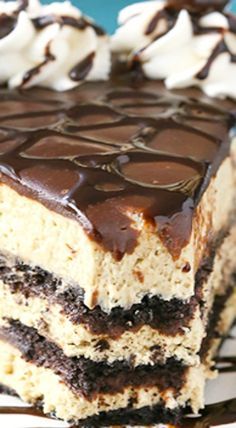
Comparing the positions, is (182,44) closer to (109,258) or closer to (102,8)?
(109,258)

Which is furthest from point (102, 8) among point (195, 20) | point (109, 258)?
point (109, 258)

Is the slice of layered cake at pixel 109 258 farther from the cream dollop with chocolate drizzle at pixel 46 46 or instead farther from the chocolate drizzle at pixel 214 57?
the chocolate drizzle at pixel 214 57

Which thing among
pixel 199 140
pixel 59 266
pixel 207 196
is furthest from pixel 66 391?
pixel 199 140

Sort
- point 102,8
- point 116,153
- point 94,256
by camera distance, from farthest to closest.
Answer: point 102,8 < point 116,153 < point 94,256

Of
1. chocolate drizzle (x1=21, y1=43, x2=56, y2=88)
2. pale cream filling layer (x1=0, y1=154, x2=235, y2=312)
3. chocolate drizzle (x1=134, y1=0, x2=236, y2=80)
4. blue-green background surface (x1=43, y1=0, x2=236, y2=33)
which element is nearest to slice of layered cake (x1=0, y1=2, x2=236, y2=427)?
pale cream filling layer (x1=0, y1=154, x2=235, y2=312)

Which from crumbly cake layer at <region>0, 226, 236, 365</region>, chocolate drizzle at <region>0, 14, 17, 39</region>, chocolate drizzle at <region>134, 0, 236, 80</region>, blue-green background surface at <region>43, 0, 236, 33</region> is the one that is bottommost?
crumbly cake layer at <region>0, 226, 236, 365</region>

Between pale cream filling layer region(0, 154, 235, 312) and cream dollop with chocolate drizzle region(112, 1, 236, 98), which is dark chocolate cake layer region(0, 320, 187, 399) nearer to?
pale cream filling layer region(0, 154, 235, 312)

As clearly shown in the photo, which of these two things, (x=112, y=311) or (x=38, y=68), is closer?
(x=112, y=311)
